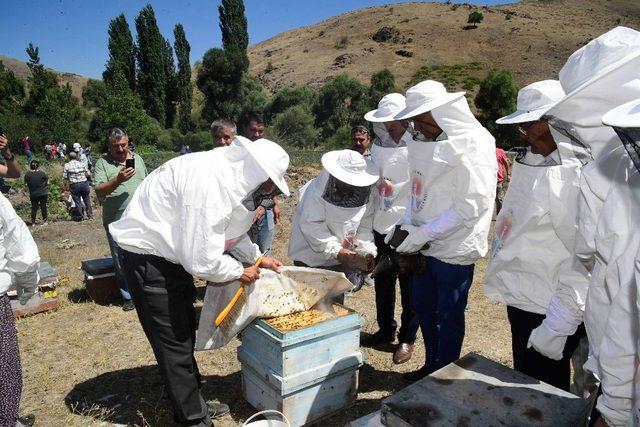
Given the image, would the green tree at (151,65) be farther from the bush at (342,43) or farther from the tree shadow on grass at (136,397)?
the tree shadow on grass at (136,397)

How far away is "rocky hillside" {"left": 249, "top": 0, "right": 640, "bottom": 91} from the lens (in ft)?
197

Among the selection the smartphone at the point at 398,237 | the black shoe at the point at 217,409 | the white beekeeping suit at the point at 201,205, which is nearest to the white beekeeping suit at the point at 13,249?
the white beekeeping suit at the point at 201,205

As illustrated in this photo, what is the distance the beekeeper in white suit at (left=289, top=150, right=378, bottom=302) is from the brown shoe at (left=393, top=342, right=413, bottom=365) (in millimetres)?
890

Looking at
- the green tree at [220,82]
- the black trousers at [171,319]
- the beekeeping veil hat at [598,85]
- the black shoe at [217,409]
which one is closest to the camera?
the beekeeping veil hat at [598,85]

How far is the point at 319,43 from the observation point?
8075cm

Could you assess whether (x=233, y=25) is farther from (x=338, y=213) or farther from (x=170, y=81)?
(x=338, y=213)

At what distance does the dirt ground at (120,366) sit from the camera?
3.37 m

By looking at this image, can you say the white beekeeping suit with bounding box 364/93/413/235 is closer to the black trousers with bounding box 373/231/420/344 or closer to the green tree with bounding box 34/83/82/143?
the black trousers with bounding box 373/231/420/344

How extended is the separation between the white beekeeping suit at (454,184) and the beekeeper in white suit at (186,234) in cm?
108

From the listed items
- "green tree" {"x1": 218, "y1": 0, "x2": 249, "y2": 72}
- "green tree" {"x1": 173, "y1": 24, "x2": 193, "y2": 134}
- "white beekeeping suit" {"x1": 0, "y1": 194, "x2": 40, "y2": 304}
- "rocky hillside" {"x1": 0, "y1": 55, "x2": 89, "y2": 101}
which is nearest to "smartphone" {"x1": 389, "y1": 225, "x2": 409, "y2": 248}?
"white beekeeping suit" {"x1": 0, "y1": 194, "x2": 40, "y2": 304}

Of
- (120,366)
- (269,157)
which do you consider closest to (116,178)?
(120,366)

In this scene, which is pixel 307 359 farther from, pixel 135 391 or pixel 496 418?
pixel 135 391

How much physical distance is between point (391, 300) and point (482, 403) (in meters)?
2.34

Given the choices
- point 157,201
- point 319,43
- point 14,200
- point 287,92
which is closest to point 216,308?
point 157,201
